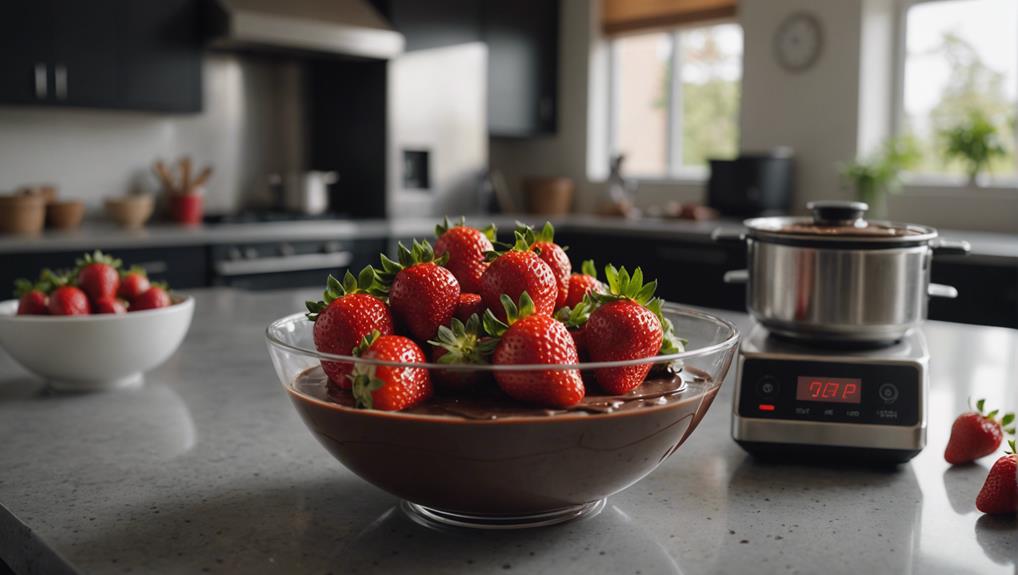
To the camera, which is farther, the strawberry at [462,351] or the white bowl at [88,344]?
the white bowl at [88,344]

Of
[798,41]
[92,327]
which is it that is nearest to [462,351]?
[92,327]

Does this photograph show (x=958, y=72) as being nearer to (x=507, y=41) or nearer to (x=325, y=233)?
(x=507, y=41)

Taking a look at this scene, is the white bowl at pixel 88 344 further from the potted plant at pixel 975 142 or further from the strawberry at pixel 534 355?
the potted plant at pixel 975 142

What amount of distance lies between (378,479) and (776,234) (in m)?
0.52

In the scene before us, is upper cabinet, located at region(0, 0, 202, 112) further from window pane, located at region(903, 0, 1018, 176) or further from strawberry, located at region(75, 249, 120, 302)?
window pane, located at region(903, 0, 1018, 176)

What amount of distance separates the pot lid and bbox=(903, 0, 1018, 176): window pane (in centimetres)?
315

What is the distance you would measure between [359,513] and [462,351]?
202 mm

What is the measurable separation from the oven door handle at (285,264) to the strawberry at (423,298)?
3214 millimetres

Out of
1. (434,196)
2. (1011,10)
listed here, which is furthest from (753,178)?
(434,196)

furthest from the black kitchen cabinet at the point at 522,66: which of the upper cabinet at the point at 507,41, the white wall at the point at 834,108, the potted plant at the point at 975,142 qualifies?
the potted plant at the point at 975,142

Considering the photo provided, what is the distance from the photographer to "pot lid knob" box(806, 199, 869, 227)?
3.52 ft

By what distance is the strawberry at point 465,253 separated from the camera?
2.73 ft

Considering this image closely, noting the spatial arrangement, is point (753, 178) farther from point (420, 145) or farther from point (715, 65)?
point (420, 145)

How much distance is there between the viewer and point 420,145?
4.78 m
